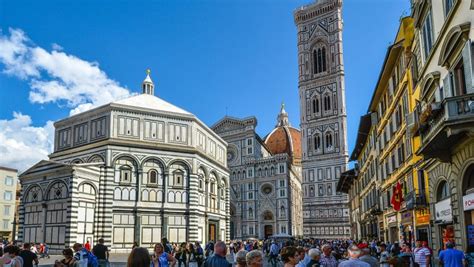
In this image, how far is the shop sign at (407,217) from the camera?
23875 mm

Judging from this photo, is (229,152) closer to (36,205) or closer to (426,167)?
(36,205)

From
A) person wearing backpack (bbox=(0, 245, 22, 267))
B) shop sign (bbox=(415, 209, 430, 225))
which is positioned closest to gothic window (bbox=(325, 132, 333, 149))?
shop sign (bbox=(415, 209, 430, 225))

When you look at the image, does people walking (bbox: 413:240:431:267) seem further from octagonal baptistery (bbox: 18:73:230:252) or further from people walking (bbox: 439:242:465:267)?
octagonal baptistery (bbox: 18:73:230:252)

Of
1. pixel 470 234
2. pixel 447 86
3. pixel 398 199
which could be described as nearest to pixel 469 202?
pixel 470 234

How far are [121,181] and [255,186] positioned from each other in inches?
1875

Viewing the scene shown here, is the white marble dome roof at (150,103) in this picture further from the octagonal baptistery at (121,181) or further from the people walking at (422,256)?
the people walking at (422,256)

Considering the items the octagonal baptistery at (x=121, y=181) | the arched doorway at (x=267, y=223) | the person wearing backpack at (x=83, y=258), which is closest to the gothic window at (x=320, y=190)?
the arched doorway at (x=267, y=223)

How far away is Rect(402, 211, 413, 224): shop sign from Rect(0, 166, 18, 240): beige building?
2333 inches

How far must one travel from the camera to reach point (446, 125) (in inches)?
510

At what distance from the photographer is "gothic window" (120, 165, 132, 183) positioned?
3824 cm

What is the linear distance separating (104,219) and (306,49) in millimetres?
65739

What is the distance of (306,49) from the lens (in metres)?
92.4

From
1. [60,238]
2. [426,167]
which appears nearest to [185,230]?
[60,238]

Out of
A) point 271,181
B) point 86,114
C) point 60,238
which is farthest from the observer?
point 271,181
